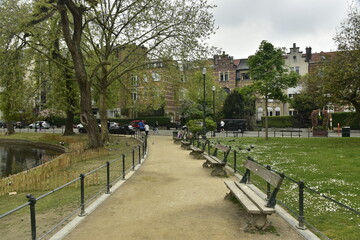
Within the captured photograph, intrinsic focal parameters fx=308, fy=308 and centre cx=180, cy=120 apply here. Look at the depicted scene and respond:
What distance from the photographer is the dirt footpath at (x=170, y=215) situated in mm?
5438

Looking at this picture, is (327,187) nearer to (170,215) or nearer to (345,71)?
(170,215)

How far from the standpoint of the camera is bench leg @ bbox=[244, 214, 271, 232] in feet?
18.3

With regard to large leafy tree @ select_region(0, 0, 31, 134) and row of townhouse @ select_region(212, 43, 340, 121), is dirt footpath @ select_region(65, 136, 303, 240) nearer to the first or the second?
large leafy tree @ select_region(0, 0, 31, 134)

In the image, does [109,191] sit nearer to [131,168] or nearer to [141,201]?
[141,201]

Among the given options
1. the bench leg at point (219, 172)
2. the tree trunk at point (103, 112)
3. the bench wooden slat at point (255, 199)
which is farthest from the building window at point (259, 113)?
the bench wooden slat at point (255, 199)

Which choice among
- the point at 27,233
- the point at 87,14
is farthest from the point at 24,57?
the point at 27,233

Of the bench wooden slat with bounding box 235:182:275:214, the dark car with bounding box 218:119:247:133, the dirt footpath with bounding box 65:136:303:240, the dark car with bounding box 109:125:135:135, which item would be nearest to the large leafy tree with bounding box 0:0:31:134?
the dark car with bounding box 109:125:135:135

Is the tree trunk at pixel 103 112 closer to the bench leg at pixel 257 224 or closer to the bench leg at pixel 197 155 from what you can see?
the bench leg at pixel 197 155

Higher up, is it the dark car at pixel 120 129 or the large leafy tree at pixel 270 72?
the large leafy tree at pixel 270 72

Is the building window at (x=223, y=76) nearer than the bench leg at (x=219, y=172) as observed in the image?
No

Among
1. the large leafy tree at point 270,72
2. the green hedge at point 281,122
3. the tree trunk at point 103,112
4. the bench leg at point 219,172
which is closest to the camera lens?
the bench leg at point 219,172

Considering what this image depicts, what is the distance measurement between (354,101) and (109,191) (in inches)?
719

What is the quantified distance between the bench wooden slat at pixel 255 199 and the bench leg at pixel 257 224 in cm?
18

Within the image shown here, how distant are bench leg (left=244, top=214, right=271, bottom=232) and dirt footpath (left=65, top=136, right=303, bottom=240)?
0.54 ft
